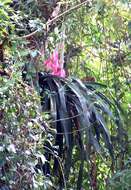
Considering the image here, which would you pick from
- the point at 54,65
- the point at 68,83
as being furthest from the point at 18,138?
the point at 54,65

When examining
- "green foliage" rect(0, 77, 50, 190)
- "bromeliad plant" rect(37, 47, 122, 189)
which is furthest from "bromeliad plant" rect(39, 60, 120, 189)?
"green foliage" rect(0, 77, 50, 190)

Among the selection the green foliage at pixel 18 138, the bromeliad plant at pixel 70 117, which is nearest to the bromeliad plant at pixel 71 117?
the bromeliad plant at pixel 70 117

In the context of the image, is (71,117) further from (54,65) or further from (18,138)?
(18,138)

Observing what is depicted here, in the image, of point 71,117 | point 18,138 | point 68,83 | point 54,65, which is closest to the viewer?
point 18,138

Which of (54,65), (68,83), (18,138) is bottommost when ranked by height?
(18,138)

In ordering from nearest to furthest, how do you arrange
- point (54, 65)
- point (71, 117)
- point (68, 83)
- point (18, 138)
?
point (18, 138) < point (71, 117) < point (68, 83) < point (54, 65)

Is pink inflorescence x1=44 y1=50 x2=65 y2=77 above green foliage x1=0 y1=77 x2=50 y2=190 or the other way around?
above

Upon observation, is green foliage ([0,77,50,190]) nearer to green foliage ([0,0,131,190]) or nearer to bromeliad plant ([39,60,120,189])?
green foliage ([0,0,131,190])

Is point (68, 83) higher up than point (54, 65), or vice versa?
point (54, 65)

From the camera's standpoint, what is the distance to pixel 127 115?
268 cm

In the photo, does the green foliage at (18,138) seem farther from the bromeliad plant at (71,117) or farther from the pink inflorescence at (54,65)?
the pink inflorescence at (54,65)

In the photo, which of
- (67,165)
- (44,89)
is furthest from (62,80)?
(67,165)

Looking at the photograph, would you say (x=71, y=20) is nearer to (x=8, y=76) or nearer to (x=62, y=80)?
(x=62, y=80)

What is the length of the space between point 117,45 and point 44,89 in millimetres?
776
